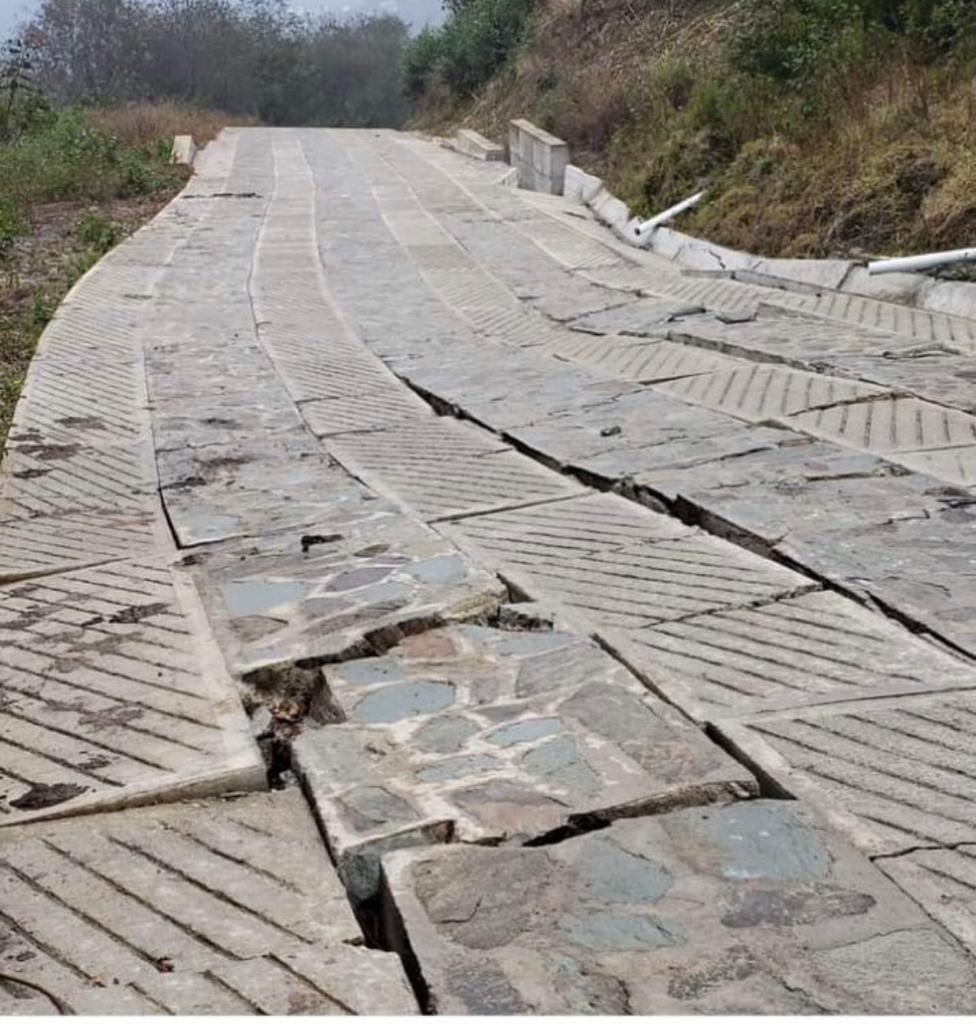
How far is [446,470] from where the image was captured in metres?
5.45

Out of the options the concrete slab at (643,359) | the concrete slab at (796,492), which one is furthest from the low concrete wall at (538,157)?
the concrete slab at (796,492)

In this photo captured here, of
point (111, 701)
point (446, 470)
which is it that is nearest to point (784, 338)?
point (446, 470)

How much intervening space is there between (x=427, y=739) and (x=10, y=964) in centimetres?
105

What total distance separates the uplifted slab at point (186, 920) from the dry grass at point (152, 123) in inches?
849

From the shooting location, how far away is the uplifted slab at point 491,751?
255cm

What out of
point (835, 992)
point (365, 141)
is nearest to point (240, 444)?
point (835, 992)

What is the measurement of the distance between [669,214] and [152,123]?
52.9 ft

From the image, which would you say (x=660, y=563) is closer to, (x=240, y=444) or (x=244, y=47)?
(x=240, y=444)

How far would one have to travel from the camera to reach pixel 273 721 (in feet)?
10.2

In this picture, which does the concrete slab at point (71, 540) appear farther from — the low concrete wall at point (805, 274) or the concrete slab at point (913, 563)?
the low concrete wall at point (805, 274)

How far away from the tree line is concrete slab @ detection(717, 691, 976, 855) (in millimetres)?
33426

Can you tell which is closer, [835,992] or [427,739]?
[835,992]

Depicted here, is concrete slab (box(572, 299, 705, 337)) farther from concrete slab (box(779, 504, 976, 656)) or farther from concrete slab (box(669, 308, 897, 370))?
concrete slab (box(779, 504, 976, 656))

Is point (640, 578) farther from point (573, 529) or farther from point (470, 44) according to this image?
point (470, 44)
